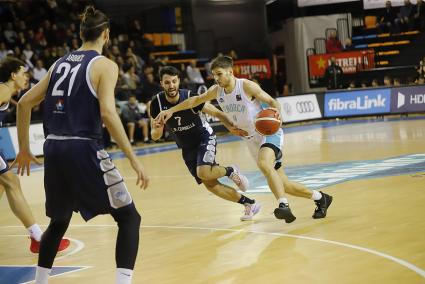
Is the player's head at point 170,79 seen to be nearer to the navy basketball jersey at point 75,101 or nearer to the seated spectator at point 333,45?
the navy basketball jersey at point 75,101

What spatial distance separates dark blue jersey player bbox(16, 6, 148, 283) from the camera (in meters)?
5.08

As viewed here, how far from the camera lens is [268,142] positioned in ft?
27.1

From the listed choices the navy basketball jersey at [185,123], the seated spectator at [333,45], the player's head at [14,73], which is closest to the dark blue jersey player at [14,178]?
the player's head at [14,73]

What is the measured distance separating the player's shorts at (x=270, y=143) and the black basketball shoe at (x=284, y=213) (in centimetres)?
60

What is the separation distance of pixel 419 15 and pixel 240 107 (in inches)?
795

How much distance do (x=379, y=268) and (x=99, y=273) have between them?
228cm

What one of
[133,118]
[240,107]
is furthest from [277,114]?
[133,118]

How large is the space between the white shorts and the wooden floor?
0.73m

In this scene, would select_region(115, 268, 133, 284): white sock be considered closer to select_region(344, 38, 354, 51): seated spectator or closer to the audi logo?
the audi logo

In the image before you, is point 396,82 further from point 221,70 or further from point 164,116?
point 164,116

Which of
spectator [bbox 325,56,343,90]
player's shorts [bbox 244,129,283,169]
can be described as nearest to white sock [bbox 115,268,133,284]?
player's shorts [bbox 244,129,283,169]

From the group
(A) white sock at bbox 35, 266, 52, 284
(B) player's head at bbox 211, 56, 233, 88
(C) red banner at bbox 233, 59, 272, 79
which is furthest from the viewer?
(C) red banner at bbox 233, 59, 272, 79

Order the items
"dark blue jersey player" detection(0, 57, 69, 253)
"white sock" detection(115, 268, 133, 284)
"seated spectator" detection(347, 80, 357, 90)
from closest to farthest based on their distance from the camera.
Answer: "white sock" detection(115, 268, 133, 284), "dark blue jersey player" detection(0, 57, 69, 253), "seated spectator" detection(347, 80, 357, 90)

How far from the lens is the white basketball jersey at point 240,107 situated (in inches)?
333
